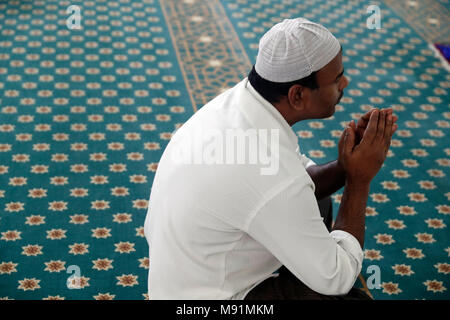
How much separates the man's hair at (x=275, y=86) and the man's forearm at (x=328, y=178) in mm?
475

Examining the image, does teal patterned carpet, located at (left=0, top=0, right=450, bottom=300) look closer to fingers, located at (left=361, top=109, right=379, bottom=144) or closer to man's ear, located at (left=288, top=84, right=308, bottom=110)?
fingers, located at (left=361, top=109, right=379, bottom=144)

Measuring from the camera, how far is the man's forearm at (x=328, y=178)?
1.97m

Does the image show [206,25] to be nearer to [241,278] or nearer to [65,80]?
[65,80]

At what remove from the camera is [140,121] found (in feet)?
11.3

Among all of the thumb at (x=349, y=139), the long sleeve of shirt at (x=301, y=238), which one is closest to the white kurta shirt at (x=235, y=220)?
the long sleeve of shirt at (x=301, y=238)

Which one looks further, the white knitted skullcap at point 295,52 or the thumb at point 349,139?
the thumb at point 349,139

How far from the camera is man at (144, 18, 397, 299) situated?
55.9 inches

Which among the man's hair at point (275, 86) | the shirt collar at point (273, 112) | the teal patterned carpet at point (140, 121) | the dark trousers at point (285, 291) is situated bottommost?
the teal patterned carpet at point (140, 121)

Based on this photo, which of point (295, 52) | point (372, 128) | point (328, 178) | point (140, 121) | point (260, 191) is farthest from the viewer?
point (140, 121)

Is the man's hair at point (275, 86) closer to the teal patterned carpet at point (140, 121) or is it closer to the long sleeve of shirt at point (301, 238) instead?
the long sleeve of shirt at point (301, 238)

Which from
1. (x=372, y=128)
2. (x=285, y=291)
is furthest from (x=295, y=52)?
(x=285, y=291)

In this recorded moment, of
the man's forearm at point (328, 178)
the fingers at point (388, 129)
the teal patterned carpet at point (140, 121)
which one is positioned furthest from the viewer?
the teal patterned carpet at point (140, 121)

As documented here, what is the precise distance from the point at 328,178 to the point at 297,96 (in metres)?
0.50

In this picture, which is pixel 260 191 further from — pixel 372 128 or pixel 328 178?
pixel 328 178
